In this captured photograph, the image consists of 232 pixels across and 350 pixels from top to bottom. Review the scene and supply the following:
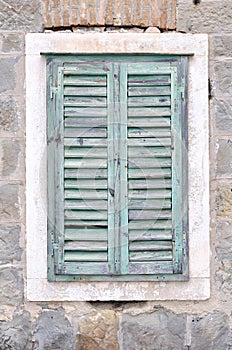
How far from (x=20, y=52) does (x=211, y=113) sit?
115 centimetres

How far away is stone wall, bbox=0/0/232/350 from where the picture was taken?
13.5ft

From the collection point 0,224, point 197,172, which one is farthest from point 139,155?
point 0,224

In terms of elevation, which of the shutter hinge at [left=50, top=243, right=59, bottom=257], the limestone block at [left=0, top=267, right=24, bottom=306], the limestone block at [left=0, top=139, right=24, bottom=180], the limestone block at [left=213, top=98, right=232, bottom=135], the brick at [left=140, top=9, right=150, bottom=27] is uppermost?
the brick at [left=140, top=9, right=150, bottom=27]

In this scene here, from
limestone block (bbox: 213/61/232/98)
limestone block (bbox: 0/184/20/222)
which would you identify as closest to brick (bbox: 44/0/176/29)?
limestone block (bbox: 213/61/232/98)

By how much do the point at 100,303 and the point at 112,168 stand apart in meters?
0.78

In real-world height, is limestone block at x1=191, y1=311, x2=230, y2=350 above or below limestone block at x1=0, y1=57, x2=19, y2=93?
below

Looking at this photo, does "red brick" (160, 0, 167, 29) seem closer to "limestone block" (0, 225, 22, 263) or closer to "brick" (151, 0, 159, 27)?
"brick" (151, 0, 159, 27)

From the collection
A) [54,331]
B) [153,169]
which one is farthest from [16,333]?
[153,169]

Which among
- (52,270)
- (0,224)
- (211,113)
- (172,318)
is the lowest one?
(172,318)

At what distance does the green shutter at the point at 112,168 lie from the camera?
13.3 feet

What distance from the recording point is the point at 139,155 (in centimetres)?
408

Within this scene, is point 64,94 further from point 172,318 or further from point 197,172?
point 172,318

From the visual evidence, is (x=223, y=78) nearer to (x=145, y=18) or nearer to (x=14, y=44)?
(x=145, y=18)

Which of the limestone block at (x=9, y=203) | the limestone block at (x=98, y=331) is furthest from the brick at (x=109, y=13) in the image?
the limestone block at (x=98, y=331)
